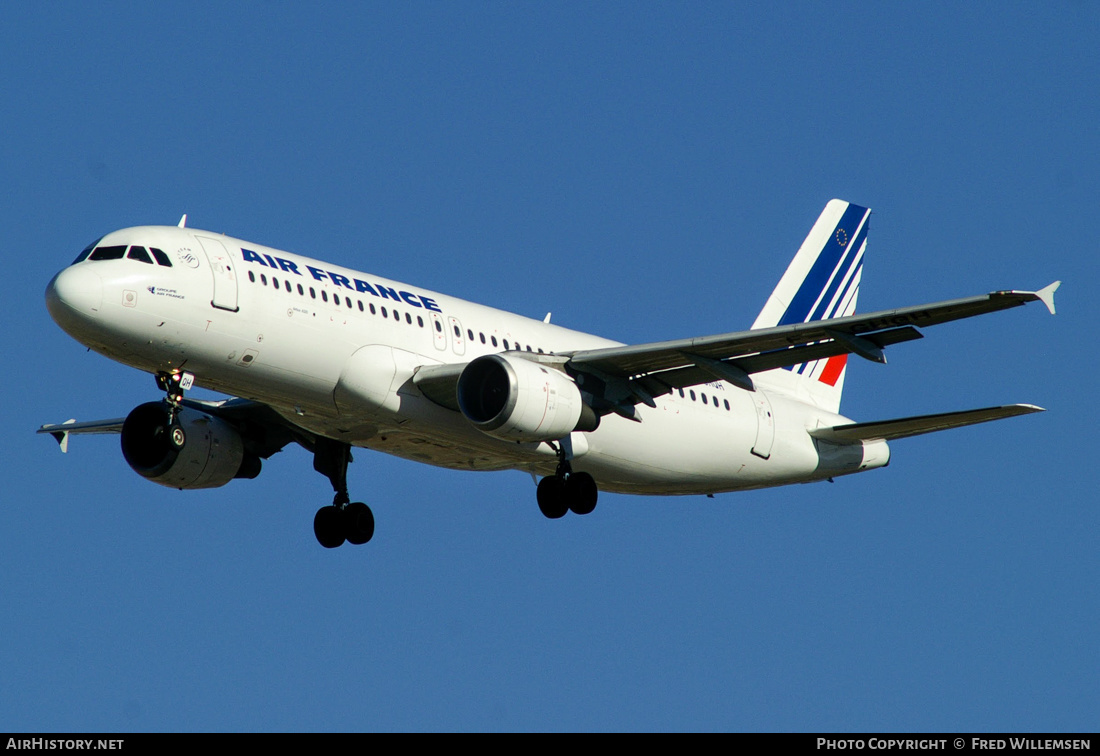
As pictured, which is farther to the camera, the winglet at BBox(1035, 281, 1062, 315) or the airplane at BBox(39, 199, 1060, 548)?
the airplane at BBox(39, 199, 1060, 548)

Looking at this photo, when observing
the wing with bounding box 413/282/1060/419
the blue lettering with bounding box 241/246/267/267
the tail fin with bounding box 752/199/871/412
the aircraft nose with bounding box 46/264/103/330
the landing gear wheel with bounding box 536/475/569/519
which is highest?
the tail fin with bounding box 752/199/871/412

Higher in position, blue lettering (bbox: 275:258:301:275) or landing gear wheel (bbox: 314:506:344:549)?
blue lettering (bbox: 275:258:301:275)

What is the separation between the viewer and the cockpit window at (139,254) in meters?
31.7

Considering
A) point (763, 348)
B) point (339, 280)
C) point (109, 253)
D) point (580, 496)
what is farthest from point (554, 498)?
point (109, 253)

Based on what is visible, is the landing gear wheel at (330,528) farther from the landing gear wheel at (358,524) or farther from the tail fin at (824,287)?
the tail fin at (824,287)

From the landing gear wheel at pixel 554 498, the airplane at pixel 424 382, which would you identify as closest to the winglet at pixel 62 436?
the airplane at pixel 424 382

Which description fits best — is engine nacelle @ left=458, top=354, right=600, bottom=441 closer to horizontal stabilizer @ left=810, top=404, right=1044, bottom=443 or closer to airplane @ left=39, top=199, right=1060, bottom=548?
airplane @ left=39, top=199, right=1060, bottom=548

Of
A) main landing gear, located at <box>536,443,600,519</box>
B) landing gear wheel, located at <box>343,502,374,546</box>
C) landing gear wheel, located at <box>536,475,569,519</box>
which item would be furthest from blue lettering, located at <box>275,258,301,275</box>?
landing gear wheel, located at <box>343,502,374,546</box>

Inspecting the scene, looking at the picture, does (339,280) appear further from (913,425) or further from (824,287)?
(824,287)

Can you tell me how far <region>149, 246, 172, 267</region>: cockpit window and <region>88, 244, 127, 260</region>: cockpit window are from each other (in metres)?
0.57

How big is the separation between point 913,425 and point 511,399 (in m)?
11.0

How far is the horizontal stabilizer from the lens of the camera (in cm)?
3559

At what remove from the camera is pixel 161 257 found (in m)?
31.9
